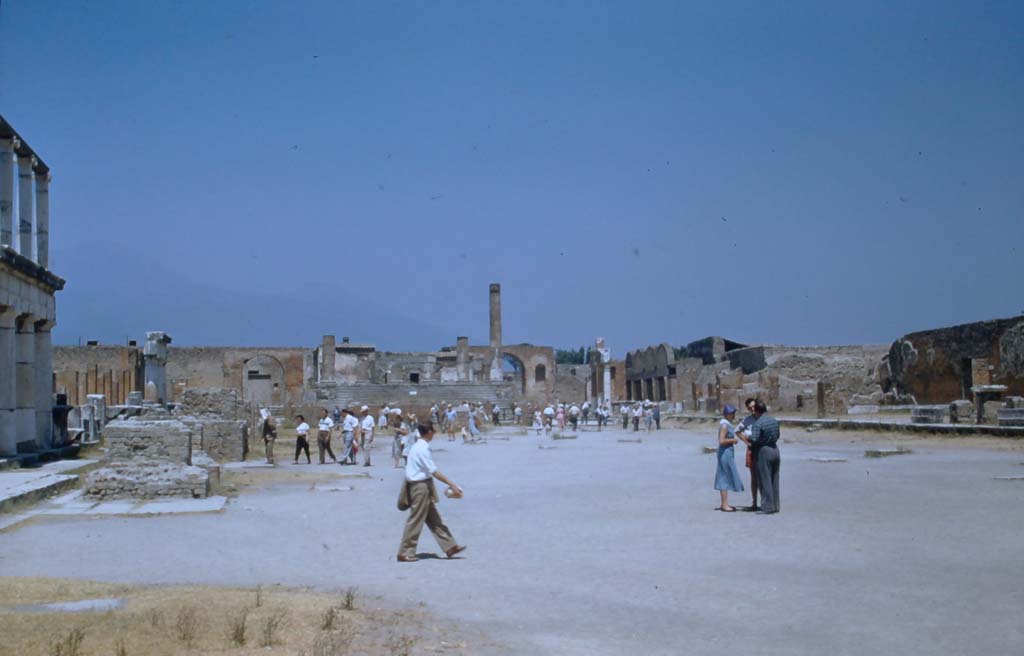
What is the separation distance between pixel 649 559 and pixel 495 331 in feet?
223

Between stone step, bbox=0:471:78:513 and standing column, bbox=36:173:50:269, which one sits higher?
standing column, bbox=36:173:50:269

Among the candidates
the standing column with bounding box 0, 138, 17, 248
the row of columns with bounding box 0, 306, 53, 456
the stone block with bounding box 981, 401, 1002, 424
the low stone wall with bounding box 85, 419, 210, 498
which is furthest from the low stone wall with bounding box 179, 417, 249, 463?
the stone block with bounding box 981, 401, 1002, 424

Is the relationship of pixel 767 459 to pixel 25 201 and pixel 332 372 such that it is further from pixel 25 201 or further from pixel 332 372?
pixel 332 372

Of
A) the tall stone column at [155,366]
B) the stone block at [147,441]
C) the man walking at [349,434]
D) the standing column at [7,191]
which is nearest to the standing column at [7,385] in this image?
the standing column at [7,191]

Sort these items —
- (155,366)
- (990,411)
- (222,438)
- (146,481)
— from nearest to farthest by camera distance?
(146,481) → (222,438) → (990,411) → (155,366)

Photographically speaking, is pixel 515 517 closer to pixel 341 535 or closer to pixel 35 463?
pixel 341 535

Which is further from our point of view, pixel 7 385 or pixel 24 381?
pixel 24 381

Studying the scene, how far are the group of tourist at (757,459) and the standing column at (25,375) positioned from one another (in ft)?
48.2

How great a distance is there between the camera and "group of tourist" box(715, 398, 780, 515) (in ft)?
38.7

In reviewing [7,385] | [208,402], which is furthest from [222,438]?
[7,385]

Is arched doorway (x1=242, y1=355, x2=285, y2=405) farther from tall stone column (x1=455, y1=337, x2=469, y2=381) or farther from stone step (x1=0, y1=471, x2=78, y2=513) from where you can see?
stone step (x1=0, y1=471, x2=78, y2=513)

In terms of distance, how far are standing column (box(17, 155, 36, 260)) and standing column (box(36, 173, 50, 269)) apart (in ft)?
2.73

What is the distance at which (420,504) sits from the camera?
29.9 feet

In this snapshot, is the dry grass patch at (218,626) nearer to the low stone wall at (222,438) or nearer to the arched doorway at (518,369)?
the low stone wall at (222,438)
